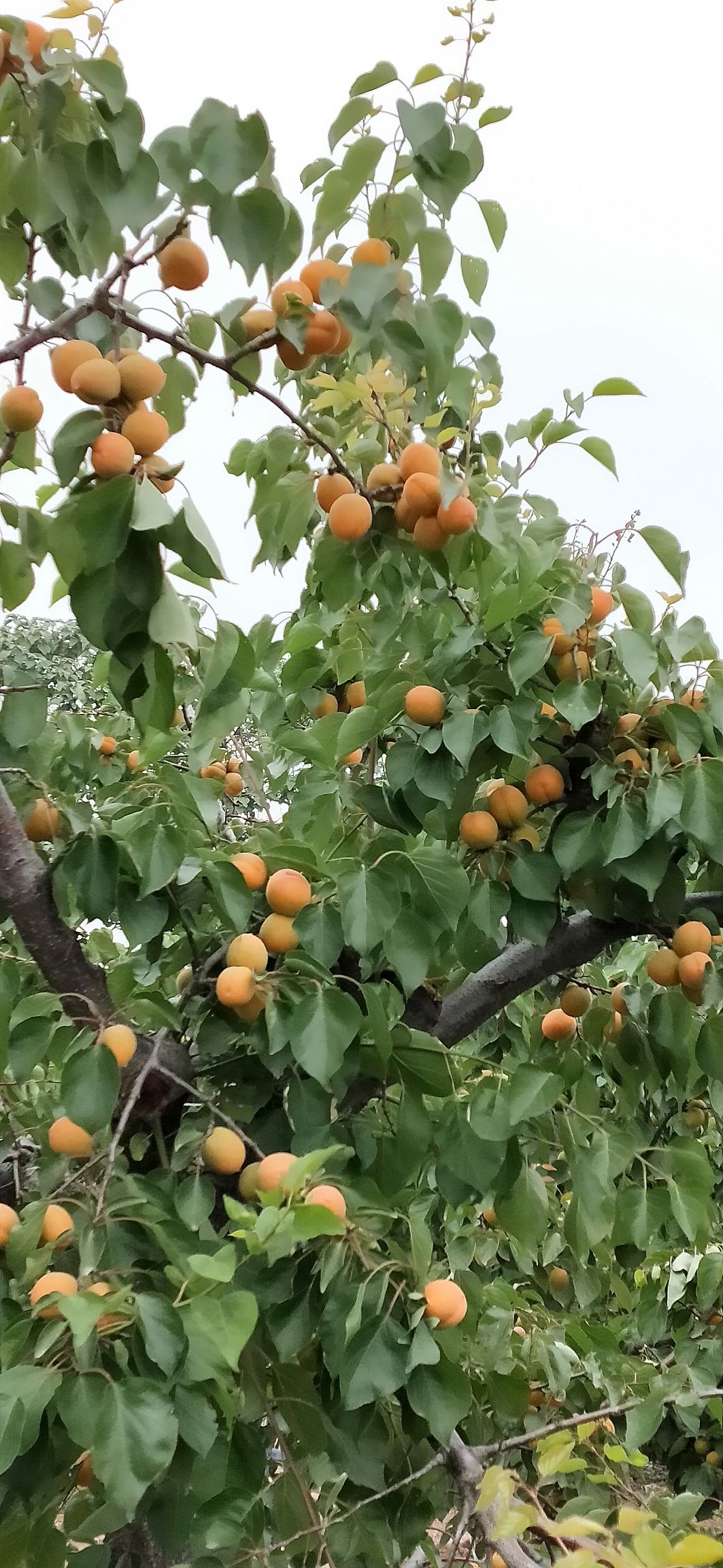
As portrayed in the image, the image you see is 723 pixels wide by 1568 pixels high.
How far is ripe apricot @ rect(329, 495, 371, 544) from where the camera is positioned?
0.74 meters

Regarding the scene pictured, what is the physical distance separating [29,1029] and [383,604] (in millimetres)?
479

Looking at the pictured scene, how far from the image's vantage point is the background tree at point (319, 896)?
0.53 m

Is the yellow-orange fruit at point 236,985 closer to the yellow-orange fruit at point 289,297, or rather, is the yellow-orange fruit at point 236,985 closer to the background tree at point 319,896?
the background tree at point 319,896

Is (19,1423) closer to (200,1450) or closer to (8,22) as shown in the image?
(200,1450)

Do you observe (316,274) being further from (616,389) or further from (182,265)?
(616,389)

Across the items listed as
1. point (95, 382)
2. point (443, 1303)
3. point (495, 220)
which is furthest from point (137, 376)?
point (443, 1303)

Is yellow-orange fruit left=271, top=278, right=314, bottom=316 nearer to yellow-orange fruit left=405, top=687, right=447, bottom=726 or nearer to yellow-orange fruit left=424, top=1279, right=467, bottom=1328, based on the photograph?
yellow-orange fruit left=405, top=687, right=447, bottom=726

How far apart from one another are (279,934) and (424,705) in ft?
0.82

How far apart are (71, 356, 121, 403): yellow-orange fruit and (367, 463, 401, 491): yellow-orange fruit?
29 cm

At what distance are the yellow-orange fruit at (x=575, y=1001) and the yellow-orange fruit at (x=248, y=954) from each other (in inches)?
19.9

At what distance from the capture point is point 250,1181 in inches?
29.6

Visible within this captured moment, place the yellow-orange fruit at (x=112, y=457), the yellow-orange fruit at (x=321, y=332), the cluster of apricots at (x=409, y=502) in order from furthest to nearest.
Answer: the cluster of apricots at (x=409, y=502)
the yellow-orange fruit at (x=321, y=332)
the yellow-orange fruit at (x=112, y=457)

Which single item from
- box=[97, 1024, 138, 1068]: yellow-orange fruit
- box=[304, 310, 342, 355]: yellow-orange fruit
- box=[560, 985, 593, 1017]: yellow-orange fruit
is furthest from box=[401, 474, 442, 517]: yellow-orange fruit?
box=[560, 985, 593, 1017]: yellow-orange fruit

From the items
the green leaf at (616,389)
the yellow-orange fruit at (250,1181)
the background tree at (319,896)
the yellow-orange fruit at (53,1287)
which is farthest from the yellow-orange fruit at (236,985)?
the green leaf at (616,389)
